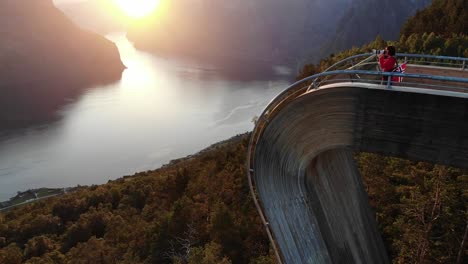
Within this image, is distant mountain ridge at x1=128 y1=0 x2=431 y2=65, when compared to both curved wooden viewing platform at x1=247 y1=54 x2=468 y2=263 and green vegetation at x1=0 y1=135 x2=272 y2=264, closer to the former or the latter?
green vegetation at x1=0 y1=135 x2=272 y2=264

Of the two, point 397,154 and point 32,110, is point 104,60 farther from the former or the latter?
point 397,154

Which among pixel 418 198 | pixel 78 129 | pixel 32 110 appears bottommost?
pixel 418 198

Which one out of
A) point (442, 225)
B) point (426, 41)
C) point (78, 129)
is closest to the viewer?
point (442, 225)

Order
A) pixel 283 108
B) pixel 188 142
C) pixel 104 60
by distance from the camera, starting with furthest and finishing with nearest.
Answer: pixel 104 60
pixel 188 142
pixel 283 108

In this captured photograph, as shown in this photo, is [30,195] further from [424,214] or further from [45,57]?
[45,57]

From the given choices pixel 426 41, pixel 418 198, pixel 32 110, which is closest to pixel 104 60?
pixel 32 110

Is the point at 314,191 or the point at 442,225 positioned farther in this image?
the point at 442,225

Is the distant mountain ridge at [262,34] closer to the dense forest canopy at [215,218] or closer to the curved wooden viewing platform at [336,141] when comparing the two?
the dense forest canopy at [215,218]
